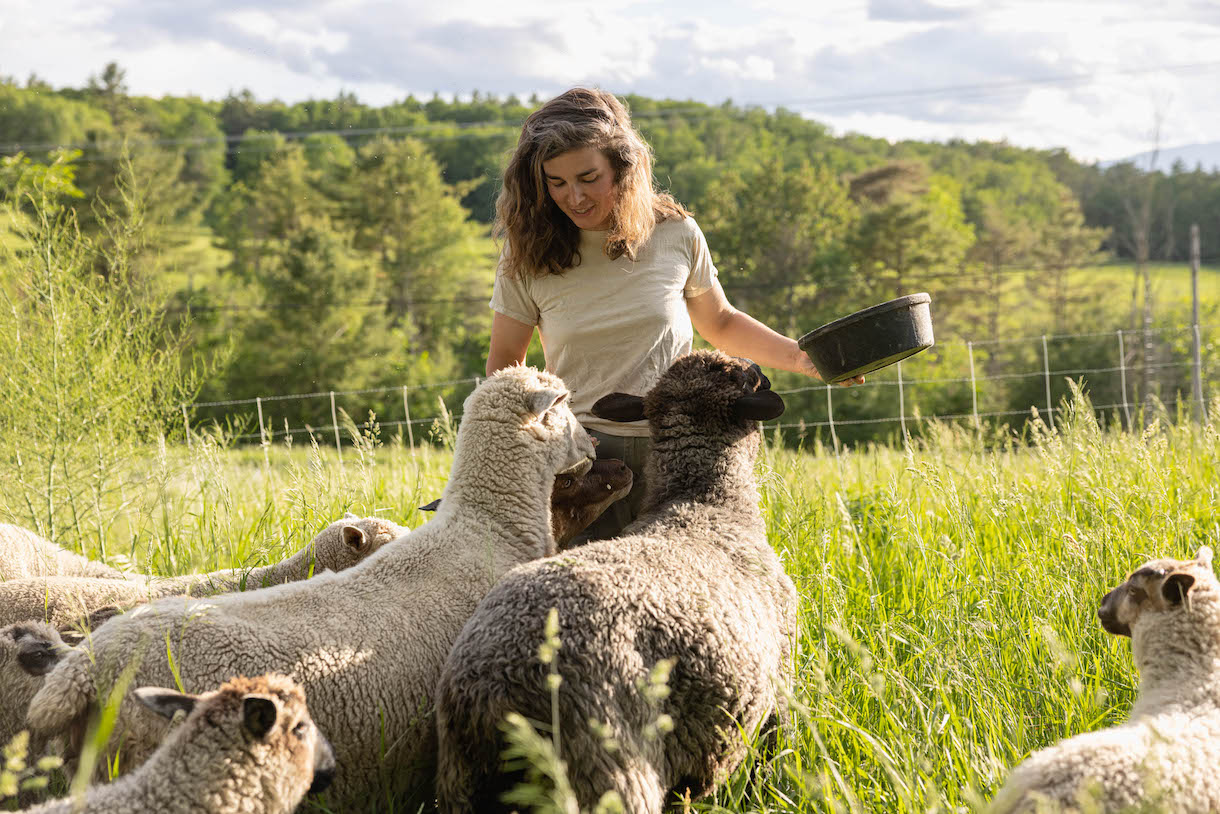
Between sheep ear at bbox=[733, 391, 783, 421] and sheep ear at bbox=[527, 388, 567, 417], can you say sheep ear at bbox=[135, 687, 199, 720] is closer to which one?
sheep ear at bbox=[527, 388, 567, 417]

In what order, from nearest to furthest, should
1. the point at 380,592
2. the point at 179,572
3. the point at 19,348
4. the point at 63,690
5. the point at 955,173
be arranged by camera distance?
the point at 63,690 < the point at 380,592 < the point at 179,572 < the point at 19,348 < the point at 955,173

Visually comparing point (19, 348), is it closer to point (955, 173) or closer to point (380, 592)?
point (380, 592)

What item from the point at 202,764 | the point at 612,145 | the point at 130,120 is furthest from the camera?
the point at 130,120

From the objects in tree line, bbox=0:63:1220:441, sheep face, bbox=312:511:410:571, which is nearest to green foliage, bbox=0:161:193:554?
sheep face, bbox=312:511:410:571

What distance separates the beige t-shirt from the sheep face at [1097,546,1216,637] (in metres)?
1.88

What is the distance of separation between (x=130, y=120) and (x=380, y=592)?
71254 millimetres

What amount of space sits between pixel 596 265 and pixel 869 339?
120 centimetres

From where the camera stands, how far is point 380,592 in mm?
2930

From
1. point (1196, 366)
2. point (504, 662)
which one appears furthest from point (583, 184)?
point (1196, 366)

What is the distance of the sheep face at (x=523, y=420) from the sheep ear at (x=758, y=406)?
25.2 inches

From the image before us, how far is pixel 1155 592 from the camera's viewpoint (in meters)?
2.60

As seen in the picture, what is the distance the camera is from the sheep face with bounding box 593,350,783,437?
11.5 ft

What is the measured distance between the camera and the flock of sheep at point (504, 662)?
206 cm

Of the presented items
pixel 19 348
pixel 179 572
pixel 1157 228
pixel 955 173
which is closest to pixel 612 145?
pixel 179 572
